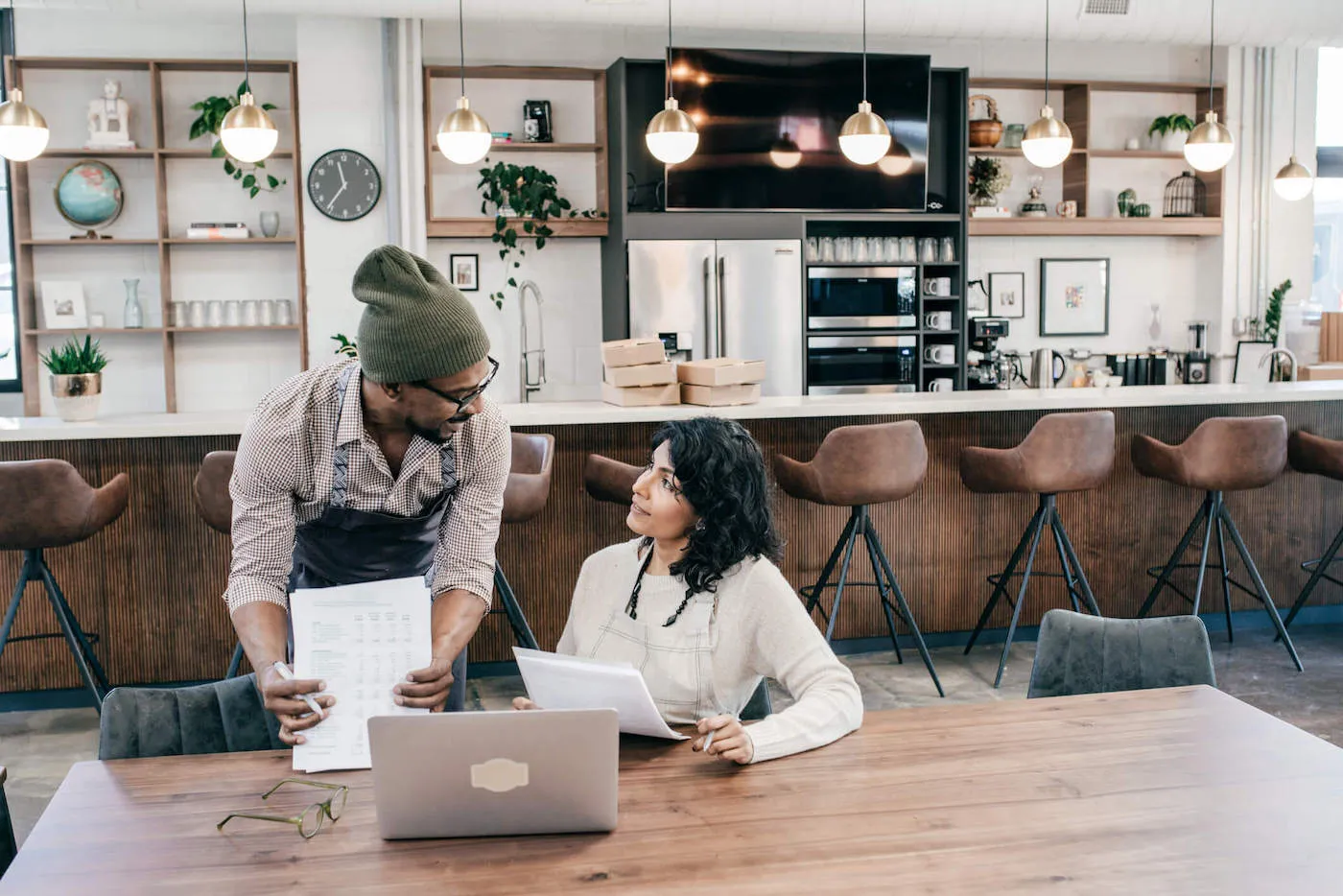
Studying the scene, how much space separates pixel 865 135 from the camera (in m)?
5.21

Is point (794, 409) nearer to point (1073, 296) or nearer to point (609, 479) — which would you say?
point (609, 479)

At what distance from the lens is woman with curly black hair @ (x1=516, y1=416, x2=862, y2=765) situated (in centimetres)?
211

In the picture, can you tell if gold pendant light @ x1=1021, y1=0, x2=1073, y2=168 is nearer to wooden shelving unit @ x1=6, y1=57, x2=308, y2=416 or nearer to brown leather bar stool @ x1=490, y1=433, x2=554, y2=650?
brown leather bar stool @ x1=490, y1=433, x2=554, y2=650

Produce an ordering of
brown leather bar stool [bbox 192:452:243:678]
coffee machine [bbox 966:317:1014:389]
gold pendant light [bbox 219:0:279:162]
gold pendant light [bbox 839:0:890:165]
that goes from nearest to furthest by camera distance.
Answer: brown leather bar stool [bbox 192:452:243:678], gold pendant light [bbox 219:0:279:162], gold pendant light [bbox 839:0:890:165], coffee machine [bbox 966:317:1014:389]

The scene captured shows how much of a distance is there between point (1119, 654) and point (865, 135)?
3329 mm

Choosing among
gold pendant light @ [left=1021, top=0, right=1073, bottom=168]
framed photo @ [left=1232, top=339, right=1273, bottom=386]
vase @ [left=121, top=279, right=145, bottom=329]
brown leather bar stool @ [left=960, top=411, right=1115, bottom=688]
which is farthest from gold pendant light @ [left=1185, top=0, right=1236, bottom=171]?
vase @ [left=121, top=279, right=145, bottom=329]

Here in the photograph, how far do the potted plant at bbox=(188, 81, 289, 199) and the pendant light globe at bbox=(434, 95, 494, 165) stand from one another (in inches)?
65.4

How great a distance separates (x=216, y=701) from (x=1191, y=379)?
7.08 m

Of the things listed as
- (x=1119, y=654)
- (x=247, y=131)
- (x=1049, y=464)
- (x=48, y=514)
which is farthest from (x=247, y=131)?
(x=1119, y=654)

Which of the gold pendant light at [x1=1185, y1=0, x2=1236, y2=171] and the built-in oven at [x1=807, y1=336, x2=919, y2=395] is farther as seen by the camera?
the built-in oven at [x1=807, y1=336, x2=919, y2=395]

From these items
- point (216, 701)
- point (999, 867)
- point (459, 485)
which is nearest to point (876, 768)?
point (999, 867)

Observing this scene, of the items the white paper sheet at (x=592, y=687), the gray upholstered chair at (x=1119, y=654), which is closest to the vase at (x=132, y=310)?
the white paper sheet at (x=592, y=687)

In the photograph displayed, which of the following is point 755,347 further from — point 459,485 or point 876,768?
point 876,768

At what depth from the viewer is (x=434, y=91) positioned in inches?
269
